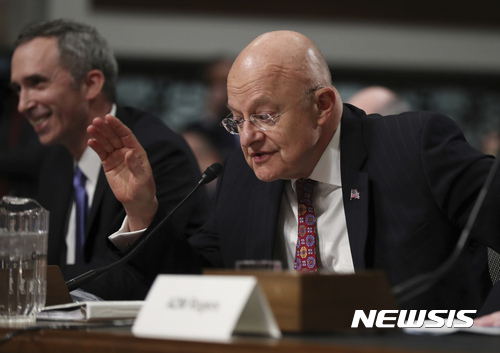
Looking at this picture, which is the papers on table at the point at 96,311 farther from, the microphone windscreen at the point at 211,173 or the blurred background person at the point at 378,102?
the blurred background person at the point at 378,102

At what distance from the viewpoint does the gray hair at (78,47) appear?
11.2ft

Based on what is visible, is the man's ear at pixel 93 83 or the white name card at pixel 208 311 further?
the man's ear at pixel 93 83

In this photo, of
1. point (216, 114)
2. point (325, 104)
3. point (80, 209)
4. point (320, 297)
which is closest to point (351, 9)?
point (216, 114)

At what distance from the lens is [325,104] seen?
2412mm

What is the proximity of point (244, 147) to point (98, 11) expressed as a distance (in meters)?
4.54

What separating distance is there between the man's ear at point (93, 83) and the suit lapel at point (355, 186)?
4.53 feet

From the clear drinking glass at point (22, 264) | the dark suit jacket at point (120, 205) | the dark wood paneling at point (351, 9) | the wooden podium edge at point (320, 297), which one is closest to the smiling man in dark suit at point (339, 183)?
the dark suit jacket at point (120, 205)

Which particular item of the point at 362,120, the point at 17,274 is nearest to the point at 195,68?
the point at 362,120

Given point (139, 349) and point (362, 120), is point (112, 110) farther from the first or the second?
point (139, 349)

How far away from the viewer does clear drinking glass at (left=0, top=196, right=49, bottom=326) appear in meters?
1.80

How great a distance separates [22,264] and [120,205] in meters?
1.18

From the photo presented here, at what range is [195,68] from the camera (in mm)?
6793

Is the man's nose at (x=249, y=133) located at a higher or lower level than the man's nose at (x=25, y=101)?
higher

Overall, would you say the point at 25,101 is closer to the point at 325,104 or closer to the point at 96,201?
the point at 96,201
